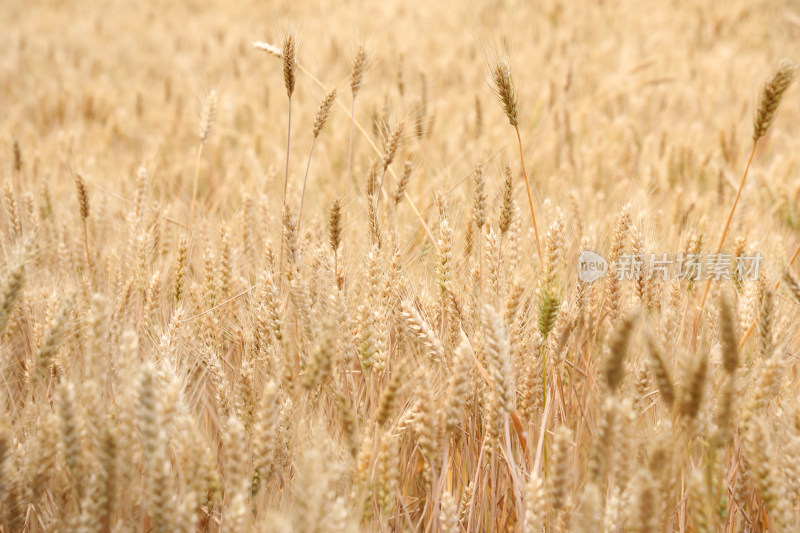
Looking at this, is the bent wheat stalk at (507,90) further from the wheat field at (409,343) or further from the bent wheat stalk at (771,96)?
the bent wheat stalk at (771,96)

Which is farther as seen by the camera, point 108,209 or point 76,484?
point 108,209

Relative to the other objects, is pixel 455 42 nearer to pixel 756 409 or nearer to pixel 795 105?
pixel 795 105

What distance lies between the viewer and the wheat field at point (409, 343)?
0.88 meters

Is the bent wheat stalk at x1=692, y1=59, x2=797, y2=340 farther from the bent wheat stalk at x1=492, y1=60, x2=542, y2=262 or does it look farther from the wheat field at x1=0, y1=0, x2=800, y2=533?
the bent wheat stalk at x1=492, y1=60, x2=542, y2=262

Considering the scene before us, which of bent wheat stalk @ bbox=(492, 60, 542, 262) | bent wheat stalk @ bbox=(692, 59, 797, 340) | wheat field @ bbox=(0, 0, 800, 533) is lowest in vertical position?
wheat field @ bbox=(0, 0, 800, 533)

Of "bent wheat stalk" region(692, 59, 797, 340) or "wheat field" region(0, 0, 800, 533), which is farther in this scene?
"bent wheat stalk" region(692, 59, 797, 340)

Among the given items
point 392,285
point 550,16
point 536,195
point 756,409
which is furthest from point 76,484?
point 550,16

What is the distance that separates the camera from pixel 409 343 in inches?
55.8

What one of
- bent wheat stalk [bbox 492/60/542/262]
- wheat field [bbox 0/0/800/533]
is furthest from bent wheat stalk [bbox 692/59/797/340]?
bent wheat stalk [bbox 492/60/542/262]

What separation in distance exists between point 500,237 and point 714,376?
52 centimetres

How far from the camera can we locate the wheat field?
2.88 ft

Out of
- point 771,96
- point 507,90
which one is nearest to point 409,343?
point 507,90

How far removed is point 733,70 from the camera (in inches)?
183

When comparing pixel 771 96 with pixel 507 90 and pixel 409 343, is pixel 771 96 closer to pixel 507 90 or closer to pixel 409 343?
pixel 507 90
